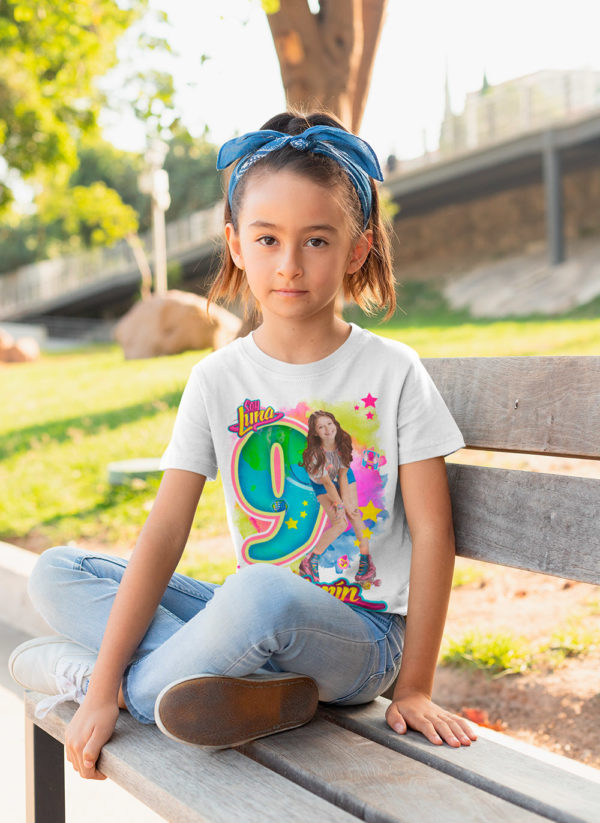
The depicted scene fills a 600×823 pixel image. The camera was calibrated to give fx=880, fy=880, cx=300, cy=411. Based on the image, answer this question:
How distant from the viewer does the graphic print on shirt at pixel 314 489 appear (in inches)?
69.7

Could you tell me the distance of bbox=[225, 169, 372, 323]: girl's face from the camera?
169 centimetres

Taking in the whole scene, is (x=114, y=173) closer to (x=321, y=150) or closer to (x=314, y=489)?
(x=321, y=150)

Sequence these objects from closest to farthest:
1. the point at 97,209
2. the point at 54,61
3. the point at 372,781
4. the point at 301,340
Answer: the point at 372,781
the point at 301,340
the point at 54,61
the point at 97,209

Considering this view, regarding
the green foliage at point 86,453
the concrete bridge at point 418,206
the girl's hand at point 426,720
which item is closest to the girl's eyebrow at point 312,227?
the girl's hand at point 426,720

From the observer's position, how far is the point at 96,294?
2723 cm

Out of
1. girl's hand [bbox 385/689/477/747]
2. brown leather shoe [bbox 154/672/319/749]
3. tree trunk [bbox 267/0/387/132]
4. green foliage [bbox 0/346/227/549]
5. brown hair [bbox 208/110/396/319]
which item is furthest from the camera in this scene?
green foliage [bbox 0/346/227/549]

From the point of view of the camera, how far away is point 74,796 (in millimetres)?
2330

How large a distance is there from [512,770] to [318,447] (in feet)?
2.33

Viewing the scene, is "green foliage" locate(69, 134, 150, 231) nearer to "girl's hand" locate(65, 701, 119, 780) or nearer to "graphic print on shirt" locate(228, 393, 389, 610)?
"graphic print on shirt" locate(228, 393, 389, 610)

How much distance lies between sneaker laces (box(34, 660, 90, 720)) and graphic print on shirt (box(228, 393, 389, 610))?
402 millimetres

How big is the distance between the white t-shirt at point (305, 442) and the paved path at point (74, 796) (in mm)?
870

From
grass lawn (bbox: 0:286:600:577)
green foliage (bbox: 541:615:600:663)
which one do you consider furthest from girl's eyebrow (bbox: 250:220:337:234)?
grass lawn (bbox: 0:286:600:577)

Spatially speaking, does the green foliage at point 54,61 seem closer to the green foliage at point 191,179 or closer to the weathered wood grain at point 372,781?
the weathered wood grain at point 372,781

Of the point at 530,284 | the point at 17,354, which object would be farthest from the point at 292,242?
the point at 17,354
